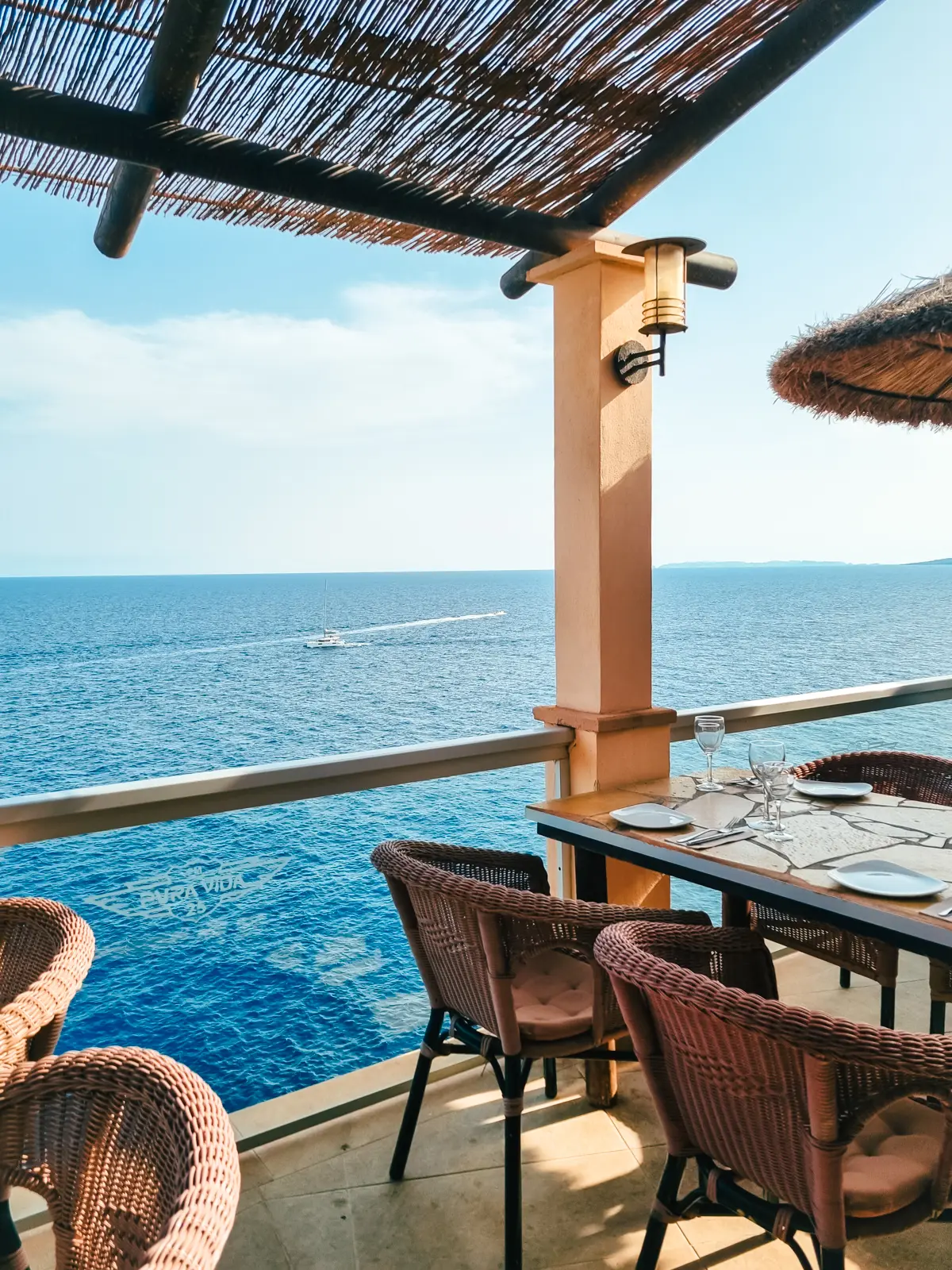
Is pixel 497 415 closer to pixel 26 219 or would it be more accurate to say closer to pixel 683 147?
pixel 26 219

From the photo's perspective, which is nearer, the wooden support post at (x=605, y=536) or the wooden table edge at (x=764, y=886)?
the wooden table edge at (x=764, y=886)

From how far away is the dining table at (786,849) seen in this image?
167 cm

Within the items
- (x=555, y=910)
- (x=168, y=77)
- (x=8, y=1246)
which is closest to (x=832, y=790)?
(x=555, y=910)

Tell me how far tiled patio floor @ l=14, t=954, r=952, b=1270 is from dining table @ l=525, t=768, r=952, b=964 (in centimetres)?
57

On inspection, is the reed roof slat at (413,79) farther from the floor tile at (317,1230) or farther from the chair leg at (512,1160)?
the floor tile at (317,1230)

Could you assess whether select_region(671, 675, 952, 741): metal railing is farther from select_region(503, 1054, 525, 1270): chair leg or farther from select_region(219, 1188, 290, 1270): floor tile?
select_region(219, 1188, 290, 1270): floor tile

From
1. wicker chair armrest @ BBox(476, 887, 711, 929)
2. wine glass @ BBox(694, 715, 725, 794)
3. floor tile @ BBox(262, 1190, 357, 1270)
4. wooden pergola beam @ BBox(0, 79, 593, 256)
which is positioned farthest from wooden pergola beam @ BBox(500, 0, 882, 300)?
floor tile @ BBox(262, 1190, 357, 1270)

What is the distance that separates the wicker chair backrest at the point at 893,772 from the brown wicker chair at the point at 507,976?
3.74ft

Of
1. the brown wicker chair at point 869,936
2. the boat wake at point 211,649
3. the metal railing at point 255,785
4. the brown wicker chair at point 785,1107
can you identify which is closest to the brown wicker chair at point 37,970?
the metal railing at point 255,785

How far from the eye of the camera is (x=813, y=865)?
1883 mm

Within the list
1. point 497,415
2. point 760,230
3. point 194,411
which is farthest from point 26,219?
point 760,230

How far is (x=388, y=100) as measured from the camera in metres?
2.26

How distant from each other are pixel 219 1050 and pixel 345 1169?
1810 mm

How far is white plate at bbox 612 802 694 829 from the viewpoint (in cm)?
213
